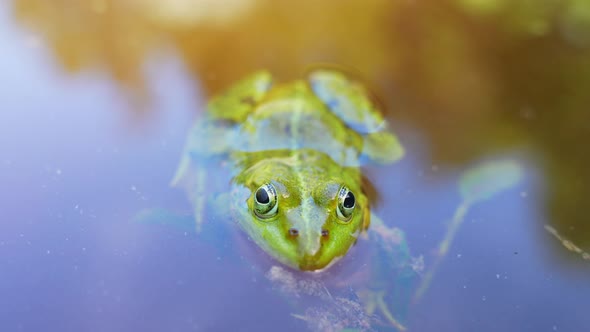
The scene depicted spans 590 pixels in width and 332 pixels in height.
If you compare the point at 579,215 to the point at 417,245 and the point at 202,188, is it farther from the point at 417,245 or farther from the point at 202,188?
the point at 202,188

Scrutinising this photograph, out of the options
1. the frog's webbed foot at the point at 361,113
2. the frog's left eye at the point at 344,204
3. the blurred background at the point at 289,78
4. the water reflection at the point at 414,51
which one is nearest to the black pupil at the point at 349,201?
the frog's left eye at the point at 344,204

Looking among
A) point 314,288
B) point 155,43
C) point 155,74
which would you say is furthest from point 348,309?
point 155,43

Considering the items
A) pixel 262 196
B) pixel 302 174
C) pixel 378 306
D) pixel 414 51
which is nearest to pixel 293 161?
pixel 302 174

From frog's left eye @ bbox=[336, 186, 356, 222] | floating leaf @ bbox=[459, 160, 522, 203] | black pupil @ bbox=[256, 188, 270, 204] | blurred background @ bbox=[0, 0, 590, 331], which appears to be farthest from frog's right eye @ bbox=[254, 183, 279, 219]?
floating leaf @ bbox=[459, 160, 522, 203]

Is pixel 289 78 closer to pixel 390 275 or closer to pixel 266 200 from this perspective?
pixel 266 200

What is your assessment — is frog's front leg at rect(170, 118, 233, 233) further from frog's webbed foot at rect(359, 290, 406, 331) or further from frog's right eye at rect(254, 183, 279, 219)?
frog's webbed foot at rect(359, 290, 406, 331)

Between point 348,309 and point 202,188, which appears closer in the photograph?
point 348,309
